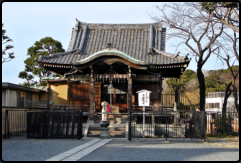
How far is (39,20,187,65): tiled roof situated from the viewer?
60.9 feet

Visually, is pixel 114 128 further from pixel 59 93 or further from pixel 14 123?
pixel 59 93

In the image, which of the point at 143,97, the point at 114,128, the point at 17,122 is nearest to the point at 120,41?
the point at 143,97

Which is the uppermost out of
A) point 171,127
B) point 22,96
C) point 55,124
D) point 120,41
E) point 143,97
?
point 120,41

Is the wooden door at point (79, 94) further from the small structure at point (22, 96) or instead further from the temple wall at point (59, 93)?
the small structure at point (22, 96)

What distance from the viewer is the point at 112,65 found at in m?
17.0

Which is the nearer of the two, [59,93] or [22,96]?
[22,96]

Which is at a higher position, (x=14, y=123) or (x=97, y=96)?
(x=97, y=96)

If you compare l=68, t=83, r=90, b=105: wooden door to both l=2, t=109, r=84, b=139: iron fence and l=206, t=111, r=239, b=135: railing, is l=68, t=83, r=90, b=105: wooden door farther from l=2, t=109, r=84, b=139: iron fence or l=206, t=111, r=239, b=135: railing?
l=206, t=111, r=239, b=135: railing

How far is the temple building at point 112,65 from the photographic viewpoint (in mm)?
16609

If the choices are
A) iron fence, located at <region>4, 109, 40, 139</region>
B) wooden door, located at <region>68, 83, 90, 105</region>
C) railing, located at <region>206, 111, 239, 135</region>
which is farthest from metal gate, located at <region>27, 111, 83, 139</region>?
railing, located at <region>206, 111, 239, 135</region>

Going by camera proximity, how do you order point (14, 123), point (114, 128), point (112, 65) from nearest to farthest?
point (14, 123)
point (114, 128)
point (112, 65)

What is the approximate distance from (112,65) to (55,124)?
18.6 feet

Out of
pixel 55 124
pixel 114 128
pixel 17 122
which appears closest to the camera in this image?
pixel 55 124

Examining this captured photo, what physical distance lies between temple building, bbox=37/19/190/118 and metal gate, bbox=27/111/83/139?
3595 millimetres
